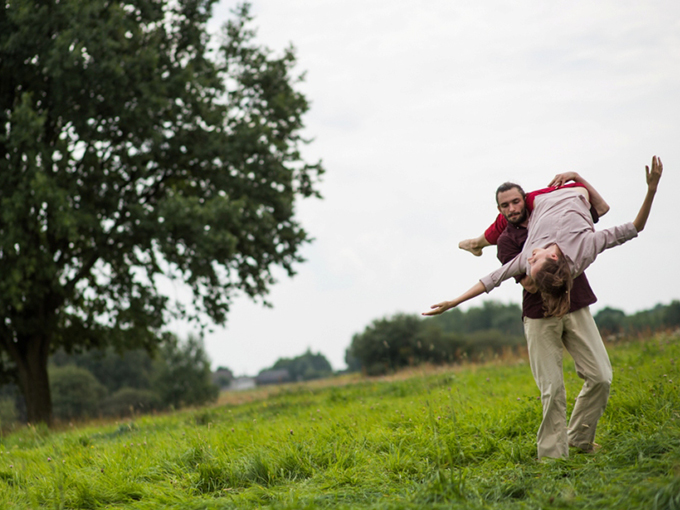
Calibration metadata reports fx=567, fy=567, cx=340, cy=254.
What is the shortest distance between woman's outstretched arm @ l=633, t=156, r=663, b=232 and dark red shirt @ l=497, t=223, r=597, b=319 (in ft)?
2.06

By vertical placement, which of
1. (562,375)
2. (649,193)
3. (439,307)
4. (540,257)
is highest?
(649,193)

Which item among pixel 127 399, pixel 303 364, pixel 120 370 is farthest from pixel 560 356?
pixel 303 364

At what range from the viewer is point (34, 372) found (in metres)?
14.5

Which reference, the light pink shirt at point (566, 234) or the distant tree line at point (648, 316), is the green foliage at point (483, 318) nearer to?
the distant tree line at point (648, 316)

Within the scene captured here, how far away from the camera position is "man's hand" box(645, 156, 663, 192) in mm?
4465

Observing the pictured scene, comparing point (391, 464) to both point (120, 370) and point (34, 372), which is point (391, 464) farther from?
point (120, 370)

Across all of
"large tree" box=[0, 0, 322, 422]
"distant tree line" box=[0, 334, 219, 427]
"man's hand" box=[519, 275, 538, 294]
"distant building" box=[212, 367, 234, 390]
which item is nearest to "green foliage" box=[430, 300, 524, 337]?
"distant tree line" box=[0, 334, 219, 427]

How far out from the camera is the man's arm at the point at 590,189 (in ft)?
16.4

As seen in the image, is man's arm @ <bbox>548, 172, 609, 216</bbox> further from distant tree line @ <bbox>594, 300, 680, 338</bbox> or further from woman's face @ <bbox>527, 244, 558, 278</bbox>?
distant tree line @ <bbox>594, 300, 680, 338</bbox>

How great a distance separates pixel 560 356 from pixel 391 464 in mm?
1718

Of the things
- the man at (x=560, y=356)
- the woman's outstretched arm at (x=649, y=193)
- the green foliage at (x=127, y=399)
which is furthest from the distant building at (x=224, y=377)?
the woman's outstretched arm at (x=649, y=193)

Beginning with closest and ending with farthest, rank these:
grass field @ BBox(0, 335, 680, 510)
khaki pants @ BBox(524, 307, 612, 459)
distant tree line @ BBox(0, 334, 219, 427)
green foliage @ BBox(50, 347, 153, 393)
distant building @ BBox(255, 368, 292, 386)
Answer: grass field @ BBox(0, 335, 680, 510) < khaki pants @ BBox(524, 307, 612, 459) < distant tree line @ BBox(0, 334, 219, 427) < green foliage @ BBox(50, 347, 153, 393) < distant building @ BBox(255, 368, 292, 386)

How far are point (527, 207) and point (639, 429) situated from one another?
2229 mm

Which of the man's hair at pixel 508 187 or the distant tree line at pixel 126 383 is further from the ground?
the man's hair at pixel 508 187
